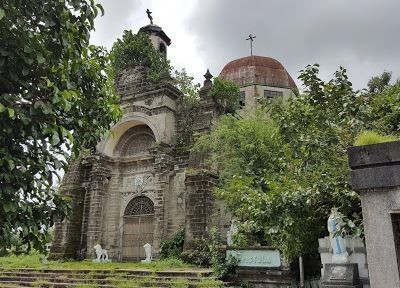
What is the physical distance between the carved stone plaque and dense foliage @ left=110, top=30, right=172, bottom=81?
1492 cm

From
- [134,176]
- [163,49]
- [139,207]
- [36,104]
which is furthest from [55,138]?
[163,49]

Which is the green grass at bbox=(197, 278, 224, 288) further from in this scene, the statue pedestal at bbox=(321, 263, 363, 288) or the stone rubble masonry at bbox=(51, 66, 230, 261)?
the stone rubble masonry at bbox=(51, 66, 230, 261)

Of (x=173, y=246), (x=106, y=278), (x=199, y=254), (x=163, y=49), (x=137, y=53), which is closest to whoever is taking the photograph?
(x=106, y=278)

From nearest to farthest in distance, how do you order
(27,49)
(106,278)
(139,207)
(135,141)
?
(27,49), (106,278), (139,207), (135,141)

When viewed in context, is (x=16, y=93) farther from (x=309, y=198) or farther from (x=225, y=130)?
(x=225, y=130)

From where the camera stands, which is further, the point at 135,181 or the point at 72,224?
the point at 135,181

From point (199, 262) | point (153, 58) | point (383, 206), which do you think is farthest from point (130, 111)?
point (383, 206)

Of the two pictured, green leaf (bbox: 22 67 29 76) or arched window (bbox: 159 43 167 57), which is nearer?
green leaf (bbox: 22 67 29 76)

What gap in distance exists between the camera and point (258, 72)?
82.2ft

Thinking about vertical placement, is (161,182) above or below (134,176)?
below

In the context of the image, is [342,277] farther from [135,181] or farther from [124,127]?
[124,127]

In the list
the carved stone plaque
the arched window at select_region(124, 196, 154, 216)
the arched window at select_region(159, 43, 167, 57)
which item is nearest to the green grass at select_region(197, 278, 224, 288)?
the carved stone plaque

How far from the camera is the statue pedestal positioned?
6547 millimetres

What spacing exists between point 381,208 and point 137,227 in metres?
15.4
